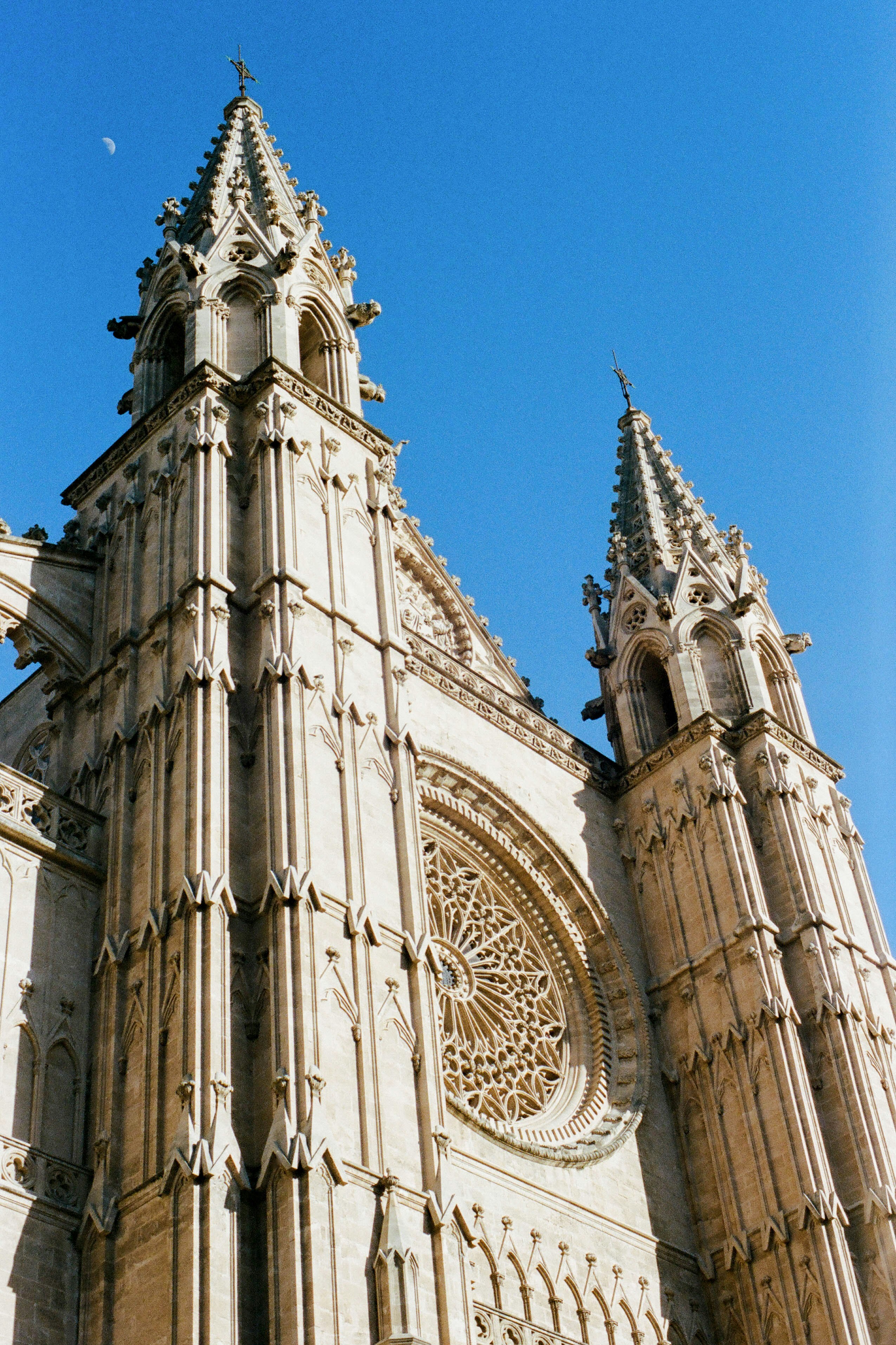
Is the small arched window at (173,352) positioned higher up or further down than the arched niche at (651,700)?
higher up

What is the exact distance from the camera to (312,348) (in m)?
25.7

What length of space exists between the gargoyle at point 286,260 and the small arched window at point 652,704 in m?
9.11

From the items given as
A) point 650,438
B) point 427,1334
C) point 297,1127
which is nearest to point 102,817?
point 297,1127

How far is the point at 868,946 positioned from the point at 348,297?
1240cm

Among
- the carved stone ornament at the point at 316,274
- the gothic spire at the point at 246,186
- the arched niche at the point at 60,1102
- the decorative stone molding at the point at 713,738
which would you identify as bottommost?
the arched niche at the point at 60,1102

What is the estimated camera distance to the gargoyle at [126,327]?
84.4 ft

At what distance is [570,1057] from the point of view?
79.5 feet

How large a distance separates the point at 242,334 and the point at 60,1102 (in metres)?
11.5

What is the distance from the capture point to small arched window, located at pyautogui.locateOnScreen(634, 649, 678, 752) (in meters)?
28.6

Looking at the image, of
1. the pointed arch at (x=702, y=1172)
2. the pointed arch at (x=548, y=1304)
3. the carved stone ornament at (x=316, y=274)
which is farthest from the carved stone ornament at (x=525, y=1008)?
the carved stone ornament at (x=316, y=274)

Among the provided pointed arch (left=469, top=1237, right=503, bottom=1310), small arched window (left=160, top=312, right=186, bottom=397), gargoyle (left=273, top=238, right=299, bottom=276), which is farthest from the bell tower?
small arched window (left=160, top=312, right=186, bottom=397)

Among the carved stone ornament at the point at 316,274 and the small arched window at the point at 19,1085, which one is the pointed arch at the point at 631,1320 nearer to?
the small arched window at the point at 19,1085

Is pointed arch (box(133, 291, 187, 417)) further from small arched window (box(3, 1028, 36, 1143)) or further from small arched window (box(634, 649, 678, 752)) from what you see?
small arched window (box(3, 1028, 36, 1143))

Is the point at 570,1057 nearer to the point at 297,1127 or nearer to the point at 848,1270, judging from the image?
the point at 848,1270
